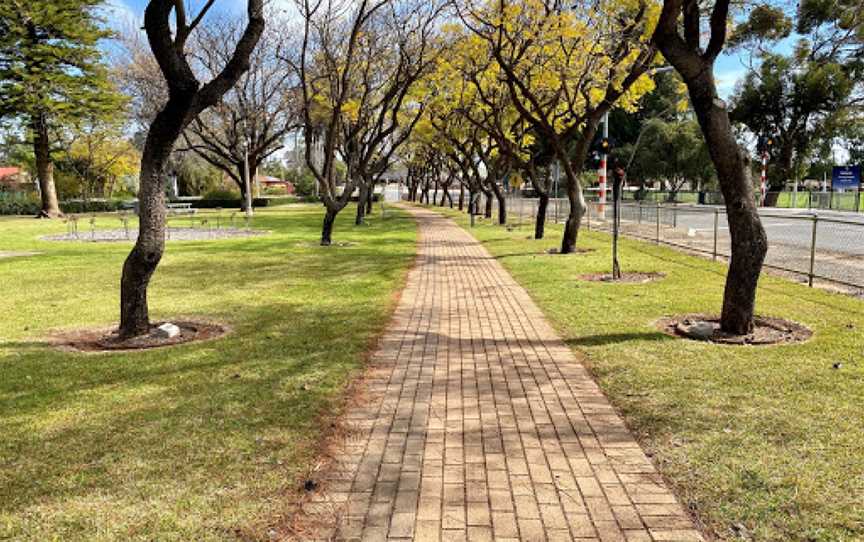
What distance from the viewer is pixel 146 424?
15.5 ft

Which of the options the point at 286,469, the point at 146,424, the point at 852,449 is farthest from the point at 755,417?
the point at 146,424

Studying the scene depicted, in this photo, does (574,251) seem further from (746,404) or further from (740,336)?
(746,404)

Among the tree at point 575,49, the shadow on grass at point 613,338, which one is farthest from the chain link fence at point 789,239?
the shadow on grass at point 613,338

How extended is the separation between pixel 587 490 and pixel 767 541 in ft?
2.98

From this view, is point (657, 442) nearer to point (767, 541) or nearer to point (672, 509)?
point (672, 509)

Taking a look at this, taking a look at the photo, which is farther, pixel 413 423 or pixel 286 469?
pixel 413 423

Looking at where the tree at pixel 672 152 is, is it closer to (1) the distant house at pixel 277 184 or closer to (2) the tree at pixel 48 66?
(2) the tree at pixel 48 66

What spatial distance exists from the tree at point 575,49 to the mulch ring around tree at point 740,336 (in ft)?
24.3

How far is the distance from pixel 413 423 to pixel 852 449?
2.78m

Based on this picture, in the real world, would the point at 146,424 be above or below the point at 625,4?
below

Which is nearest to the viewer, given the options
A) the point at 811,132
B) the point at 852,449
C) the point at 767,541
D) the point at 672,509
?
the point at 767,541

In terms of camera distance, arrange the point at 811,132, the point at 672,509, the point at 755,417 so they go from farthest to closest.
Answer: the point at 811,132
the point at 755,417
the point at 672,509

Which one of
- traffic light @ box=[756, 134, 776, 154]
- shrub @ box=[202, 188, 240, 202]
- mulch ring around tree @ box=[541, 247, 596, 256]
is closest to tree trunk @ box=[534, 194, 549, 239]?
mulch ring around tree @ box=[541, 247, 596, 256]

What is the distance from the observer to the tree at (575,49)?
14.3 meters
